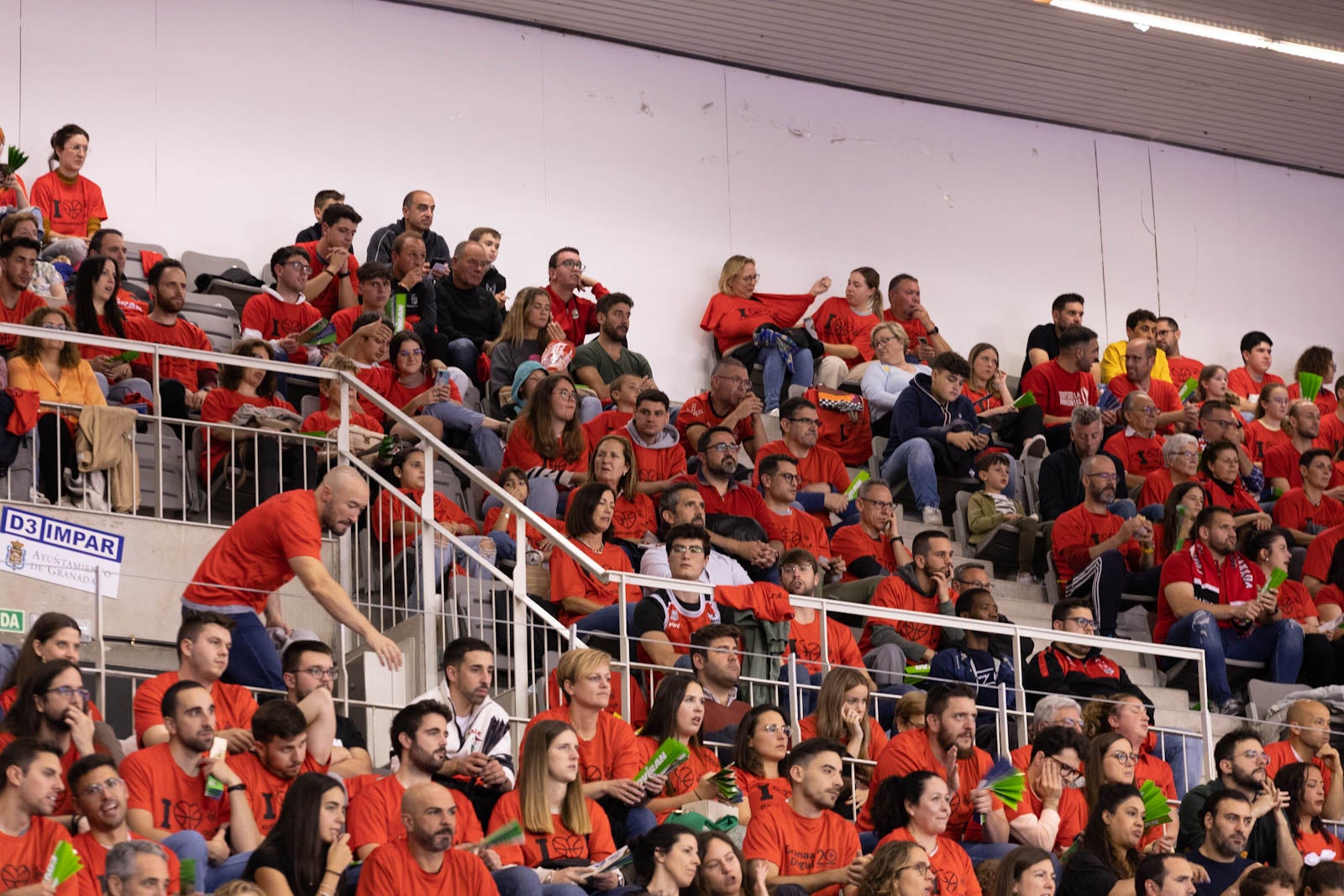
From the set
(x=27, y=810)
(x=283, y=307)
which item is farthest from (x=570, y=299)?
(x=27, y=810)

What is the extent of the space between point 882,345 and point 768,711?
535 centimetres

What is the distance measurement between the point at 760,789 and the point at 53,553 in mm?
2826

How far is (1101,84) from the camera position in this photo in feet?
51.9

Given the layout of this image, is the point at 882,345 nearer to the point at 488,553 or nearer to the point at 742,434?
the point at 742,434

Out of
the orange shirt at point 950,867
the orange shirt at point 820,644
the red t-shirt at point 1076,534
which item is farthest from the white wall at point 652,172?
the orange shirt at point 950,867

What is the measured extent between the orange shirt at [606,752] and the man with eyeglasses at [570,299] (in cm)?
531

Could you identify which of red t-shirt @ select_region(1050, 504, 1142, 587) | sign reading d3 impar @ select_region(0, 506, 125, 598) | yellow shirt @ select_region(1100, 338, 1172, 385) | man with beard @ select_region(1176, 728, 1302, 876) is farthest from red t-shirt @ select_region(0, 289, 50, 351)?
yellow shirt @ select_region(1100, 338, 1172, 385)

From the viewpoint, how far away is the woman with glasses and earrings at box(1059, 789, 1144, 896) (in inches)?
319

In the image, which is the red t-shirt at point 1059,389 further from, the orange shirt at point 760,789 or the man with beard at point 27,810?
the man with beard at point 27,810

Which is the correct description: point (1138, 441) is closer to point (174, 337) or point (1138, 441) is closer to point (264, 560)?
point (174, 337)

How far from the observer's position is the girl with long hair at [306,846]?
661cm

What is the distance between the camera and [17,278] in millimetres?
10562

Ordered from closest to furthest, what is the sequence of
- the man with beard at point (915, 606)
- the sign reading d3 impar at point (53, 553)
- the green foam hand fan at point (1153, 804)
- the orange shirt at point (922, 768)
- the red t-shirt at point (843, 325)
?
the sign reading d3 impar at point (53, 553)
the orange shirt at point (922, 768)
the green foam hand fan at point (1153, 804)
the man with beard at point (915, 606)
the red t-shirt at point (843, 325)

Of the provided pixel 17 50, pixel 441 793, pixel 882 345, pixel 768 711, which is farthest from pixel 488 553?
pixel 17 50
